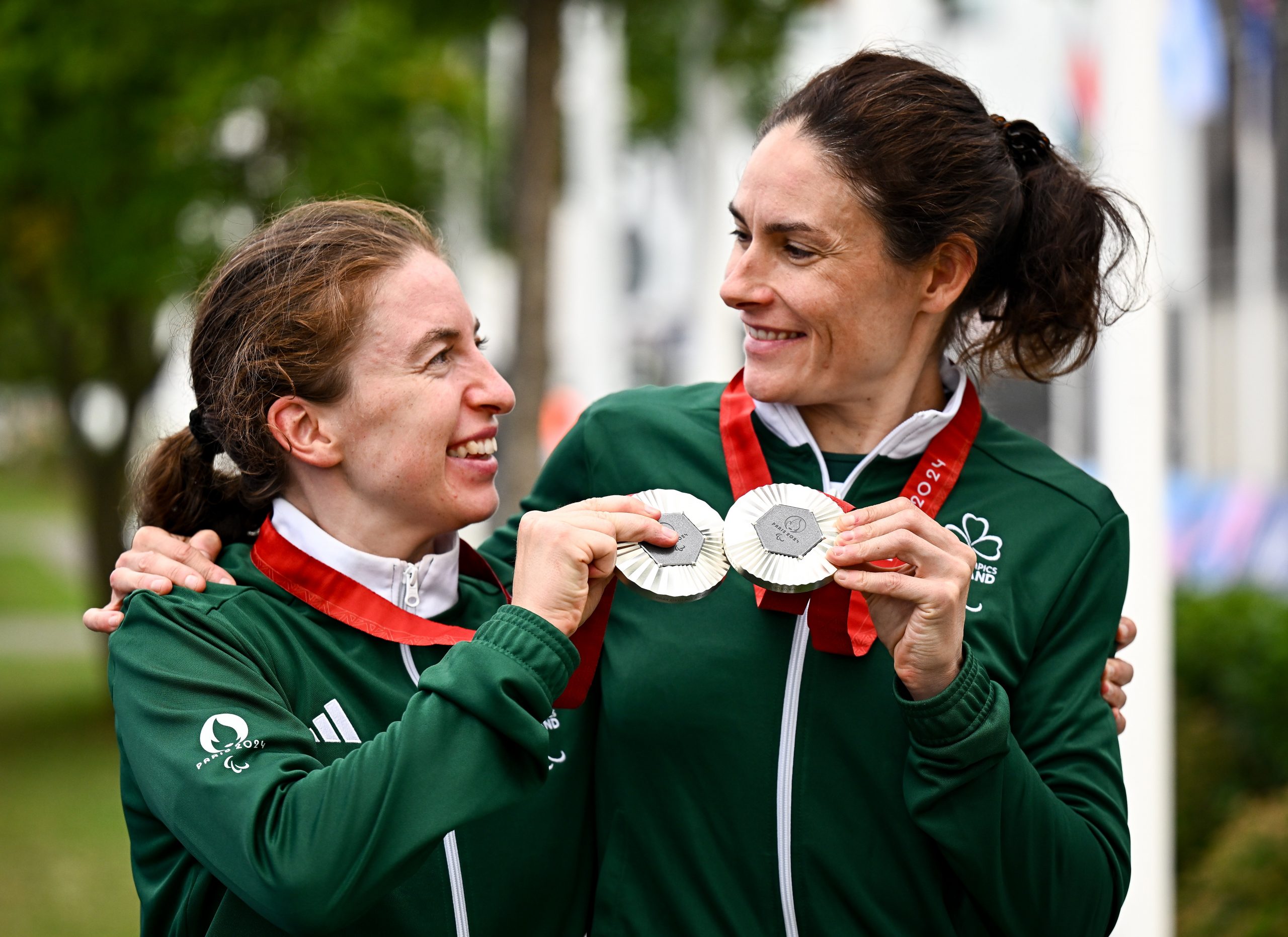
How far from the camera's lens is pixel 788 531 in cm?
230

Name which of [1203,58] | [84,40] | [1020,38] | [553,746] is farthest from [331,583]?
[1203,58]

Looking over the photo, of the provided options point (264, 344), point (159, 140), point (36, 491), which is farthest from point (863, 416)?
point (36, 491)

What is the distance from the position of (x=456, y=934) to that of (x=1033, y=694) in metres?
1.10

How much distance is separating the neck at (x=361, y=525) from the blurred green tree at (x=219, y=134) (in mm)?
1031

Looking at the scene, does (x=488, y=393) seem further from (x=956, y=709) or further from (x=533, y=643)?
(x=956, y=709)

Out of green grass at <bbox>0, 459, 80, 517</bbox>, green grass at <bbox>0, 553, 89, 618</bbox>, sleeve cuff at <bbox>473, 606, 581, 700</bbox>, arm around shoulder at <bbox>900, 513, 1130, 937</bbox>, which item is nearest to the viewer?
sleeve cuff at <bbox>473, 606, 581, 700</bbox>

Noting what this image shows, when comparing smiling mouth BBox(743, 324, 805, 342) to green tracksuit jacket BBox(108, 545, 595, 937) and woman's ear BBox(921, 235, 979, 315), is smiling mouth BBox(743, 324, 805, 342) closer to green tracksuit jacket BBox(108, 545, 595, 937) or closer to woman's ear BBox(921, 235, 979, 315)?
woman's ear BBox(921, 235, 979, 315)

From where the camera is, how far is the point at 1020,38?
1136 cm

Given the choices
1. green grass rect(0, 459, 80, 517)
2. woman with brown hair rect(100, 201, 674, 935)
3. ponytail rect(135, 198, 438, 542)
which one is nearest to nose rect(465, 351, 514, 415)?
woman with brown hair rect(100, 201, 674, 935)

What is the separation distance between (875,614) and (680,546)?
330 mm

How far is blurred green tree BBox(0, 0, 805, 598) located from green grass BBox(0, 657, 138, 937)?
1.79m

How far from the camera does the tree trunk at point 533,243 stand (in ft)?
23.0

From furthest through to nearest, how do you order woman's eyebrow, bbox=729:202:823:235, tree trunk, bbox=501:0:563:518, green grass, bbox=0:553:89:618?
1. green grass, bbox=0:553:89:618
2. tree trunk, bbox=501:0:563:518
3. woman's eyebrow, bbox=729:202:823:235

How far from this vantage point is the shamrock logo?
2629 mm
